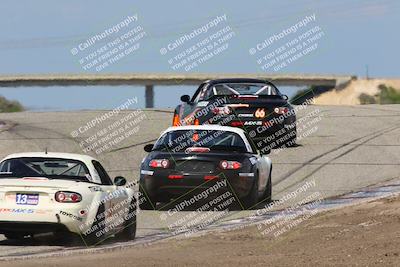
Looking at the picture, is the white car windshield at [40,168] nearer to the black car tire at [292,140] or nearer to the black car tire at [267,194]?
the black car tire at [267,194]

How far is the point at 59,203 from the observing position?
1330 centimetres

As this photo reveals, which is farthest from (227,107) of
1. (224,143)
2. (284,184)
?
(224,143)

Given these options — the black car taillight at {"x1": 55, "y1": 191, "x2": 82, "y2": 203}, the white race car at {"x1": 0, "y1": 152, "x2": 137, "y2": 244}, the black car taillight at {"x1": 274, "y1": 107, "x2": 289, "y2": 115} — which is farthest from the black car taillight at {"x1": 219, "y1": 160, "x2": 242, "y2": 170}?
the black car taillight at {"x1": 274, "y1": 107, "x2": 289, "y2": 115}

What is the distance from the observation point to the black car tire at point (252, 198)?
56.5 feet

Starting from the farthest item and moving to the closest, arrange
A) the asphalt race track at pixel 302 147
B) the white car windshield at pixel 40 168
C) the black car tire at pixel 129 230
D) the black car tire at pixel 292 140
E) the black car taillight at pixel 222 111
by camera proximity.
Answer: the black car tire at pixel 292 140 → the black car taillight at pixel 222 111 → the asphalt race track at pixel 302 147 → the black car tire at pixel 129 230 → the white car windshield at pixel 40 168

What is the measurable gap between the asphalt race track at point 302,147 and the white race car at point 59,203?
305 mm

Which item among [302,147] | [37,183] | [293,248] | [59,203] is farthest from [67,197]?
[302,147]

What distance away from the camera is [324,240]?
1248cm

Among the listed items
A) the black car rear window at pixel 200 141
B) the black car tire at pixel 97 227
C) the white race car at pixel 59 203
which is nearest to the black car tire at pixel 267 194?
the black car rear window at pixel 200 141

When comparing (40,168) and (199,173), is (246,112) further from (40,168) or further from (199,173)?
(40,168)

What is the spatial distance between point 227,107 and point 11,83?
2362 inches

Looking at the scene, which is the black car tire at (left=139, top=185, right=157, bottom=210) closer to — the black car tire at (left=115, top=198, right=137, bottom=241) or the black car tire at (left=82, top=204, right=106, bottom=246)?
the black car tire at (left=115, top=198, right=137, bottom=241)

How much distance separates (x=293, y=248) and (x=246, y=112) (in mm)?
11187

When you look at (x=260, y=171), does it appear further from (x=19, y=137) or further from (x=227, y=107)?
(x=19, y=137)
